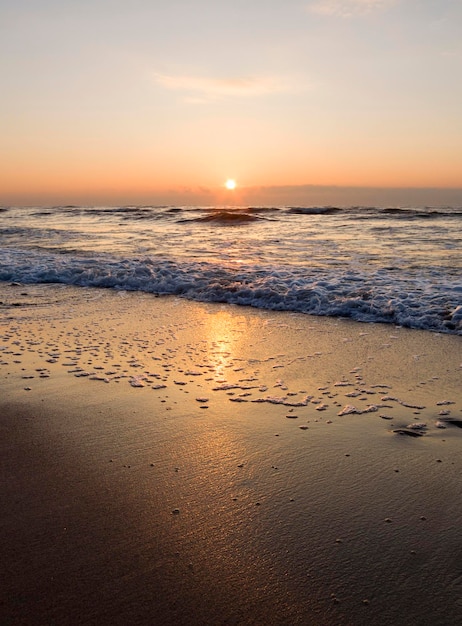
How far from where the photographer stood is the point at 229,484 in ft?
10.1

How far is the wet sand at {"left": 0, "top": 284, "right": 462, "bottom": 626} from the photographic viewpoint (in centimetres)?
217

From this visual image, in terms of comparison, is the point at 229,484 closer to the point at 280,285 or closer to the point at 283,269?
the point at 280,285

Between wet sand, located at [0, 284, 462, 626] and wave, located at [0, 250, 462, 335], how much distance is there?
1.77 metres

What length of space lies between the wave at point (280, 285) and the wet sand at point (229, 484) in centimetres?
177

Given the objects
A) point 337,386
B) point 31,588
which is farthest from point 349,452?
point 31,588

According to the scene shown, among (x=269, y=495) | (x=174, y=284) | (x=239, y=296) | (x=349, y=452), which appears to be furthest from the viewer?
(x=174, y=284)

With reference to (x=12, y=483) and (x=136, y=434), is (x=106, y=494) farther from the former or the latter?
(x=136, y=434)

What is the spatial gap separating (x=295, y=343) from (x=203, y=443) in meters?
2.93

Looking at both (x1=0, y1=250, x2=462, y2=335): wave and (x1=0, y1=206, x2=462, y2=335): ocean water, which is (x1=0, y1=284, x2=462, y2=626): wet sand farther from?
(x1=0, y1=206, x2=462, y2=335): ocean water

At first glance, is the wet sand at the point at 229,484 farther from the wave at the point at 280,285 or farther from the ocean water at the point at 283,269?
the ocean water at the point at 283,269

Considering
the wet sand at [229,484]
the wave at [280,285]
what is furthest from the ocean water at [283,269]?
the wet sand at [229,484]

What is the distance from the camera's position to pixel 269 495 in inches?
116

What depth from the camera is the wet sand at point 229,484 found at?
2.17 metres

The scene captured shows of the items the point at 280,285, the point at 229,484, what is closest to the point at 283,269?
the point at 280,285
